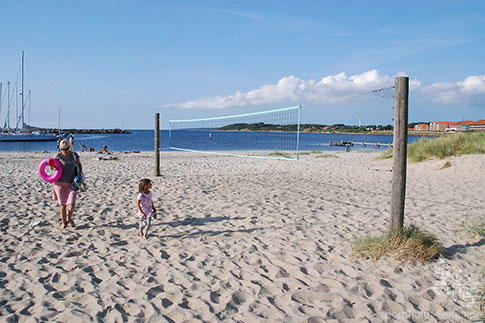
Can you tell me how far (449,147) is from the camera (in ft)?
41.1

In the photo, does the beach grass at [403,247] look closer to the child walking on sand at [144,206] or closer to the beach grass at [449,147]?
the child walking on sand at [144,206]

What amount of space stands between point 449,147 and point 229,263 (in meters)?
11.5

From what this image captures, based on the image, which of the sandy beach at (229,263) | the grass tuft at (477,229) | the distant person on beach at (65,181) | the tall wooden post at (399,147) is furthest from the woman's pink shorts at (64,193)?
the grass tuft at (477,229)

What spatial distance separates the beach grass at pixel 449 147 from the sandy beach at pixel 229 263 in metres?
5.88

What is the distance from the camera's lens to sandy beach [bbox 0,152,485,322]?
108 inches

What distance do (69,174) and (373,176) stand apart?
809 centimetres

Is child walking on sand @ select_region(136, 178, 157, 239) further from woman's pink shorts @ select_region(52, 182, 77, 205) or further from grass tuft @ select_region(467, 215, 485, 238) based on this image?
grass tuft @ select_region(467, 215, 485, 238)

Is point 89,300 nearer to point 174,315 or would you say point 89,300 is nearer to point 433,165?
point 174,315

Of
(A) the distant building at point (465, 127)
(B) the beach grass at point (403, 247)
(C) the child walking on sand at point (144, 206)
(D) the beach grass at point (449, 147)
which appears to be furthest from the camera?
(A) the distant building at point (465, 127)

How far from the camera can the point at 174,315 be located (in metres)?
2.66

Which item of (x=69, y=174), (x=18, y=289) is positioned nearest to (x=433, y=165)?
(x=69, y=174)

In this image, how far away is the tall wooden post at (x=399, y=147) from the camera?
148 inches

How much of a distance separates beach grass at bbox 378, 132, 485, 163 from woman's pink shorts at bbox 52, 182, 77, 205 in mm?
11363

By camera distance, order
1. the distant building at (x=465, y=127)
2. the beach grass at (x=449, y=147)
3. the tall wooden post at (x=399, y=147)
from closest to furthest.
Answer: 1. the tall wooden post at (x=399, y=147)
2. the beach grass at (x=449, y=147)
3. the distant building at (x=465, y=127)
